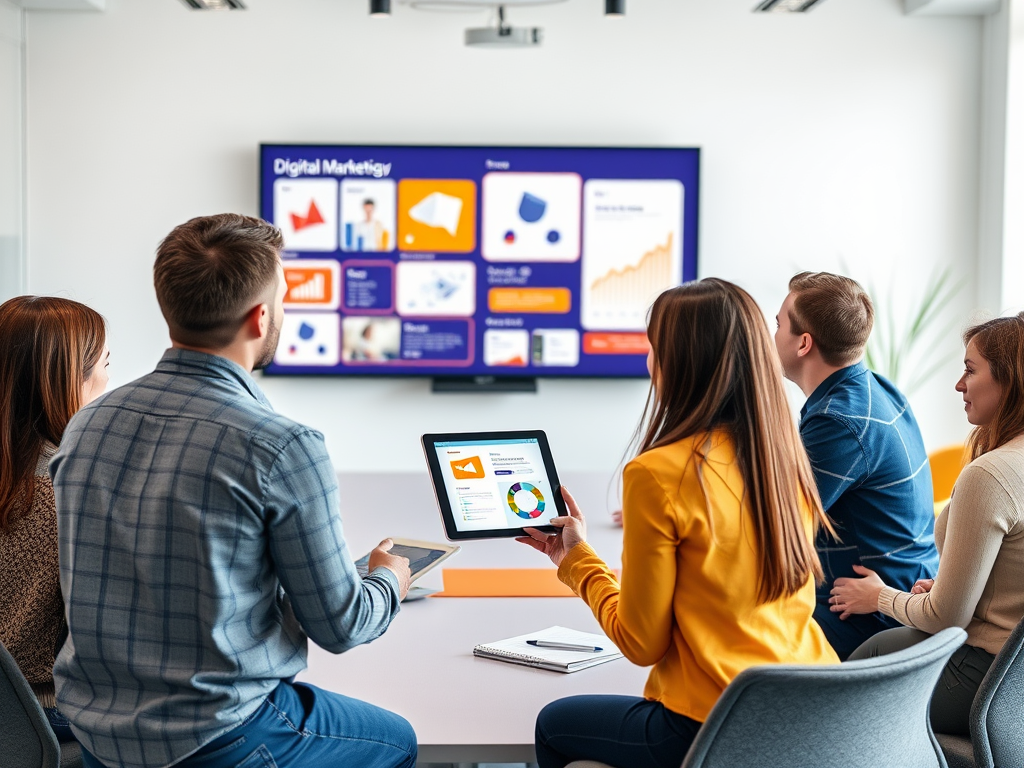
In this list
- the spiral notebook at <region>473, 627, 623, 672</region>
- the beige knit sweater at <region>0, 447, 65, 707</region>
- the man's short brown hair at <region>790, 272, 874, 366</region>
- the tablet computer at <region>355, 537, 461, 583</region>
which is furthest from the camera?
the man's short brown hair at <region>790, 272, 874, 366</region>

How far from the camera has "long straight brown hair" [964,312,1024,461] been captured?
77.4 inches

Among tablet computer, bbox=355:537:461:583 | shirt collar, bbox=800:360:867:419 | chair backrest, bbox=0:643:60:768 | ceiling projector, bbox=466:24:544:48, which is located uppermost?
ceiling projector, bbox=466:24:544:48

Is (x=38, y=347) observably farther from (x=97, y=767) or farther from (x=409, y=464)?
(x=409, y=464)

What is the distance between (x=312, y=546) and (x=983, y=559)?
1181 mm

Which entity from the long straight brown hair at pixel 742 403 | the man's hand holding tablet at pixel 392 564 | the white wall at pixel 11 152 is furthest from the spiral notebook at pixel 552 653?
the white wall at pixel 11 152

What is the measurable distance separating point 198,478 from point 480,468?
0.75 metres

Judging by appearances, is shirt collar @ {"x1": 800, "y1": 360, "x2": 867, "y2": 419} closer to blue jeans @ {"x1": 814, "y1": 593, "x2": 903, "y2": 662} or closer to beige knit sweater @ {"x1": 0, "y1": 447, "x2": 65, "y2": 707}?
blue jeans @ {"x1": 814, "y1": 593, "x2": 903, "y2": 662}

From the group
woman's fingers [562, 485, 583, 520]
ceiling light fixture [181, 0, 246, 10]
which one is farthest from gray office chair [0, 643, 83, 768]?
ceiling light fixture [181, 0, 246, 10]

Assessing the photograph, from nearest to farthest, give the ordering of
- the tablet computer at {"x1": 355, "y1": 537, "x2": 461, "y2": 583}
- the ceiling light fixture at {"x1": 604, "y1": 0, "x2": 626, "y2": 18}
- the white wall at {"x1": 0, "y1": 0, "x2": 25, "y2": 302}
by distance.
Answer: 1. the tablet computer at {"x1": 355, "y1": 537, "x2": 461, "y2": 583}
2. the ceiling light fixture at {"x1": 604, "y1": 0, "x2": 626, "y2": 18}
3. the white wall at {"x1": 0, "y1": 0, "x2": 25, "y2": 302}

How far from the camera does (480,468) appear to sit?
2.01 metres

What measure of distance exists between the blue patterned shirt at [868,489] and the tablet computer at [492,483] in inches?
23.9

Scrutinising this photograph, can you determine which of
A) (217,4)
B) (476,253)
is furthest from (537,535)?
(476,253)

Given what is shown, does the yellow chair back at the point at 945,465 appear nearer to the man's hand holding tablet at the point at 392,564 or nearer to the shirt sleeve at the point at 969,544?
the shirt sleeve at the point at 969,544

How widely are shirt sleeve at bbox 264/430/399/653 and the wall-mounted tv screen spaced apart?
3680 millimetres
